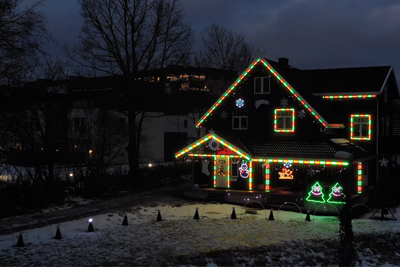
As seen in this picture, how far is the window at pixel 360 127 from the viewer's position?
96.6 feet

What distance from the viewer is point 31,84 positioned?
71.8ft

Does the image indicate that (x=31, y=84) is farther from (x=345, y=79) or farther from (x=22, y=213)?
(x=345, y=79)

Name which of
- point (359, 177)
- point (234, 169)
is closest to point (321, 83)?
point (359, 177)

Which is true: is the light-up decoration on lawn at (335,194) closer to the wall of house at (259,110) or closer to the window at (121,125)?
the wall of house at (259,110)

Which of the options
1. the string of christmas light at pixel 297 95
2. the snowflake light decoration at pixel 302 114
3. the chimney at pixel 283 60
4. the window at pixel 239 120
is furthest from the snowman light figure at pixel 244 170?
the chimney at pixel 283 60

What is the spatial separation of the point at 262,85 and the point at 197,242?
15.2 meters

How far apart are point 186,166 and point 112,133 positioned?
12376 millimetres

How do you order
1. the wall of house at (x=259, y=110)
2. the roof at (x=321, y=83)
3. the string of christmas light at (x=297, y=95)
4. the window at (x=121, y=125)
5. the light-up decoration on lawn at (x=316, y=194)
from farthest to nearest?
the window at (x=121, y=125), the wall of house at (x=259, y=110), the roof at (x=321, y=83), the string of christmas light at (x=297, y=95), the light-up decoration on lawn at (x=316, y=194)

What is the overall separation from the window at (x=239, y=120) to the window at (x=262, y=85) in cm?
194

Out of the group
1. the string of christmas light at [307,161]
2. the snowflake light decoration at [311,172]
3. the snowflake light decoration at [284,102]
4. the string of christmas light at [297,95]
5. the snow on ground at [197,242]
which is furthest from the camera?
the snowflake light decoration at [284,102]

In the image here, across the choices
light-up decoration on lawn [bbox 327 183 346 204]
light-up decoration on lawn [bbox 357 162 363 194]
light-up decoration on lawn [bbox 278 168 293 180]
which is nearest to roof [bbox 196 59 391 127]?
light-up decoration on lawn [bbox 357 162 363 194]

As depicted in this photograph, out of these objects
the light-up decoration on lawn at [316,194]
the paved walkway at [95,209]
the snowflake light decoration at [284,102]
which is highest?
the snowflake light decoration at [284,102]

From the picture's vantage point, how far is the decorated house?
2714 cm

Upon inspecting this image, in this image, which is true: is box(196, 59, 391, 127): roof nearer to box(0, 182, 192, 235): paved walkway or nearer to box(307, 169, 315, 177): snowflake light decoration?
box(307, 169, 315, 177): snowflake light decoration
